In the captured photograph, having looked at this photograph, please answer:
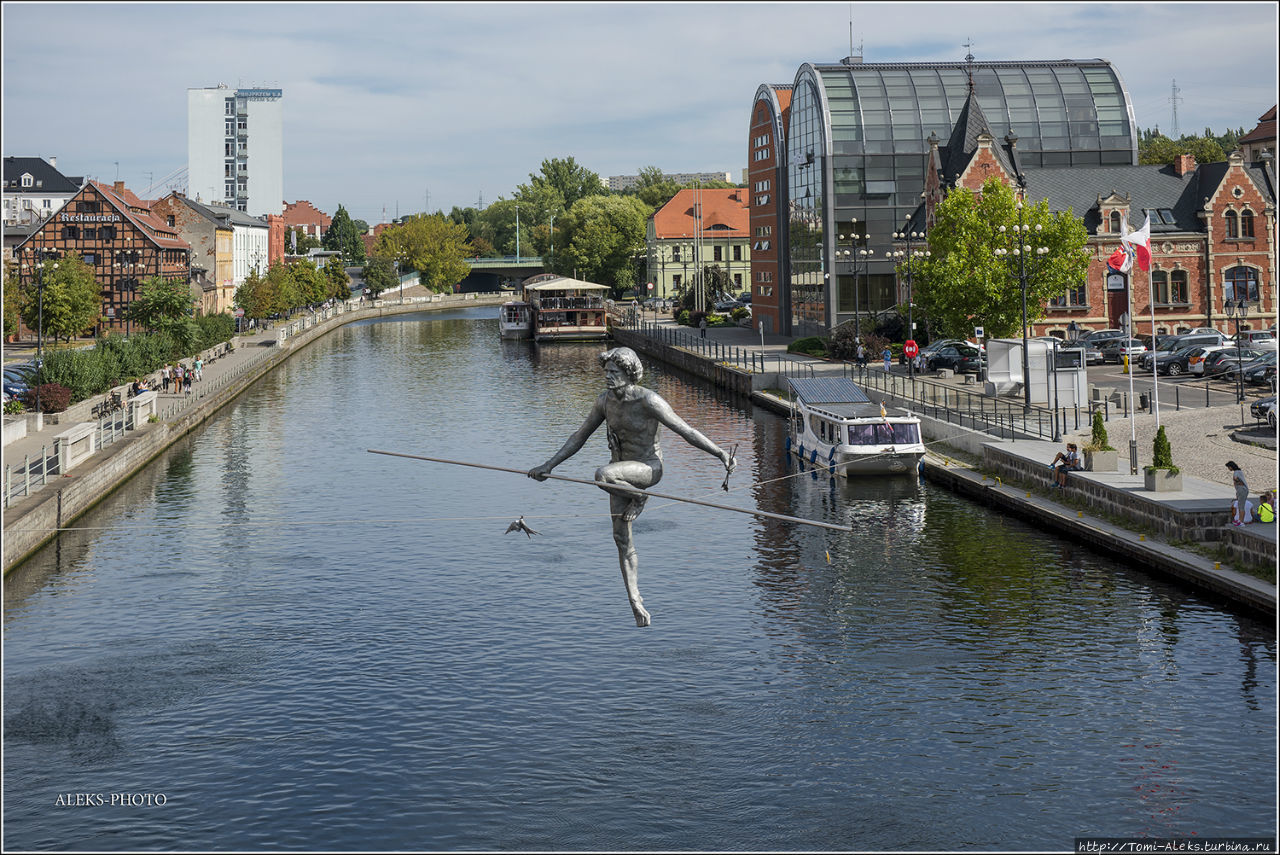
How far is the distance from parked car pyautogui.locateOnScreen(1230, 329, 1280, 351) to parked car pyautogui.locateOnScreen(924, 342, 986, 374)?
42.5ft

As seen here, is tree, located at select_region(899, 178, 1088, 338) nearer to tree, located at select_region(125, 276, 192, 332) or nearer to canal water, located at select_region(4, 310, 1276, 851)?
canal water, located at select_region(4, 310, 1276, 851)

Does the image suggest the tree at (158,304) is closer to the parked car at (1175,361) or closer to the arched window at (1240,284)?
the parked car at (1175,361)

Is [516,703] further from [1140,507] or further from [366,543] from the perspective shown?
[1140,507]

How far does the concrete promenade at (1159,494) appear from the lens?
35.3 metres

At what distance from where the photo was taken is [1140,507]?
40219mm

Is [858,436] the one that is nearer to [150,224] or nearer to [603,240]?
[150,224]

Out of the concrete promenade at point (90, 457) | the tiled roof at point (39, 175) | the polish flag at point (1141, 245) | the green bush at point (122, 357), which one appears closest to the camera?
the concrete promenade at point (90, 457)

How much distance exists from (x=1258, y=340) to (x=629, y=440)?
65.3 m

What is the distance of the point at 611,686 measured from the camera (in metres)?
30.4

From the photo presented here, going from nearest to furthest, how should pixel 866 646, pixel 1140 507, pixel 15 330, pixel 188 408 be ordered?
pixel 866 646 → pixel 1140 507 → pixel 188 408 → pixel 15 330

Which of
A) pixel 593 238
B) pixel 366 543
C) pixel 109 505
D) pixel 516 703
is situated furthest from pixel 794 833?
Result: pixel 593 238

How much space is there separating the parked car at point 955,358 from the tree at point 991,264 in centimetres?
117

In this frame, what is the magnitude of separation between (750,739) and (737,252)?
138858 millimetres

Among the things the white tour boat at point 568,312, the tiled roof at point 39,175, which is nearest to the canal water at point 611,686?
the white tour boat at point 568,312
